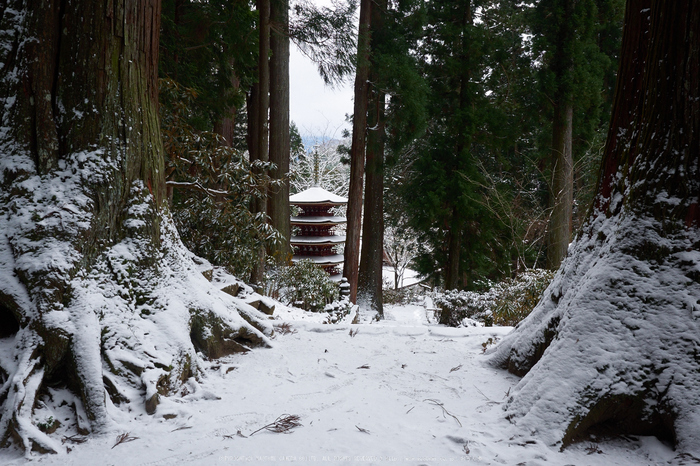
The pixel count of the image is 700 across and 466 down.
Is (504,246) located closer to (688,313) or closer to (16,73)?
(688,313)

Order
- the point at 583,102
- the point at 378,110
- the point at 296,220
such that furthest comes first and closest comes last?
the point at 296,220 → the point at 378,110 → the point at 583,102

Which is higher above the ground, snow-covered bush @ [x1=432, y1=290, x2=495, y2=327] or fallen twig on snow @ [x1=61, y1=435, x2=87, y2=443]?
fallen twig on snow @ [x1=61, y1=435, x2=87, y2=443]

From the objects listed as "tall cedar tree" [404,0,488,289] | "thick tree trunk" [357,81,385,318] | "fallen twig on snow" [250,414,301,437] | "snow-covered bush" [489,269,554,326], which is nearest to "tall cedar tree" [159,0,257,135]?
"thick tree trunk" [357,81,385,318]

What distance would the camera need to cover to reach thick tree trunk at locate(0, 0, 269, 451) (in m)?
1.96

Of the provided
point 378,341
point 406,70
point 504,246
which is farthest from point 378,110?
point 378,341

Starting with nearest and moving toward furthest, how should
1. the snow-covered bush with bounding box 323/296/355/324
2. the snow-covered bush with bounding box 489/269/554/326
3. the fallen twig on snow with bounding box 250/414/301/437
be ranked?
the fallen twig on snow with bounding box 250/414/301/437
the snow-covered bush with bounding box 489/269/554/326
the snow-covered bush with bounding box 323/296/355/324

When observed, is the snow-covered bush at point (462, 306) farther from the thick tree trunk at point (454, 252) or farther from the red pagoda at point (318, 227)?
the red pagoda at point (318, 227)

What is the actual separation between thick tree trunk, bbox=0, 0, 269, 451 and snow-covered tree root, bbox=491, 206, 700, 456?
191 cm

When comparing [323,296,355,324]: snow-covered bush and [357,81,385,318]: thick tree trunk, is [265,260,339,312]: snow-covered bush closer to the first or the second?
[323,296,355,324]: snow-covered bush

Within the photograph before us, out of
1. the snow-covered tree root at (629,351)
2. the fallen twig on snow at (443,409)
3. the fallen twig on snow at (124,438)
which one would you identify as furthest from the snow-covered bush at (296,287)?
the snow-covered tree root at (629,351)

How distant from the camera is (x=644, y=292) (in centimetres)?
195

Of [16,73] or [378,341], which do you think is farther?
[378,341]

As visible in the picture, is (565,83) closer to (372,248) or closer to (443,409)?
(372,248)

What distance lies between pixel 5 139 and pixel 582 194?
523 inches
